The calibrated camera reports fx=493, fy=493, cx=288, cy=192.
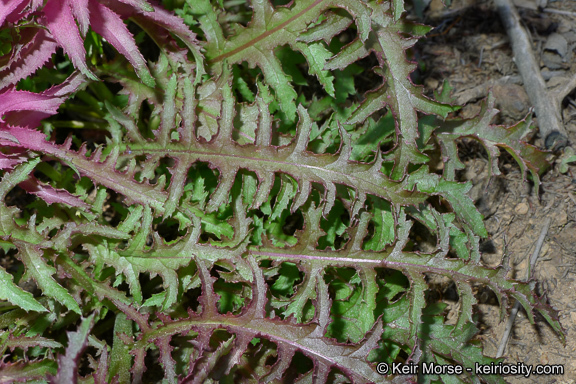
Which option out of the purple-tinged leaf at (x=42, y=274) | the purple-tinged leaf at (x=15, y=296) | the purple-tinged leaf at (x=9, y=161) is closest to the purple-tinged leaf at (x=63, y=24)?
the purple-tinged leaf at (x=9, y=161)

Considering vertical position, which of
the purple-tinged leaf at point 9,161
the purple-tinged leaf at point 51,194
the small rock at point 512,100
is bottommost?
the purple-tinged leaf at point 51,194

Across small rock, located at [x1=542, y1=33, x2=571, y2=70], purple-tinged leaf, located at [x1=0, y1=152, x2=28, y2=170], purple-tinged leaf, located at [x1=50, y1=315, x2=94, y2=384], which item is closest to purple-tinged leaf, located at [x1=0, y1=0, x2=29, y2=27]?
purple-tinged leaf, located at [x1=0, y1=152, x2=28, y2=170]

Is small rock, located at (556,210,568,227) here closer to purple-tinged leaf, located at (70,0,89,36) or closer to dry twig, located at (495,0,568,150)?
dry twig, located at (495,0,568,150)

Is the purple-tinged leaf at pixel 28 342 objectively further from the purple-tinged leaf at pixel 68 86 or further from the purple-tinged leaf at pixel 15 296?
the purple-tinged leaf at pixel 68 86

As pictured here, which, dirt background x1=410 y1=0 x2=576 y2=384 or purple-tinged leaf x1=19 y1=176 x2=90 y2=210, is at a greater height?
dirt background x1=410 y1=0 x2=576 y2=384

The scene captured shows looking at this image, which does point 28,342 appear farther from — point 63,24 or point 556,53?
point 556,53

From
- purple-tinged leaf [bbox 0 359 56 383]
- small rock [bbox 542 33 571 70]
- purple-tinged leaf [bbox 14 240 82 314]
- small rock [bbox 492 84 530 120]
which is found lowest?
purple-tinged leaf [bbox 0 359 56 383]

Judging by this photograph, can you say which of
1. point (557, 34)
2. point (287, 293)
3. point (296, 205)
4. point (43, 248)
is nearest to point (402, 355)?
point (287, 293)

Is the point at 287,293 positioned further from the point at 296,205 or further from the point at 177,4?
the point at 177,4

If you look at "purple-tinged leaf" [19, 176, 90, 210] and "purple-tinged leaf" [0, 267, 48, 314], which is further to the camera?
"purple-tinged leaf" [19, 176, 90, 210]
